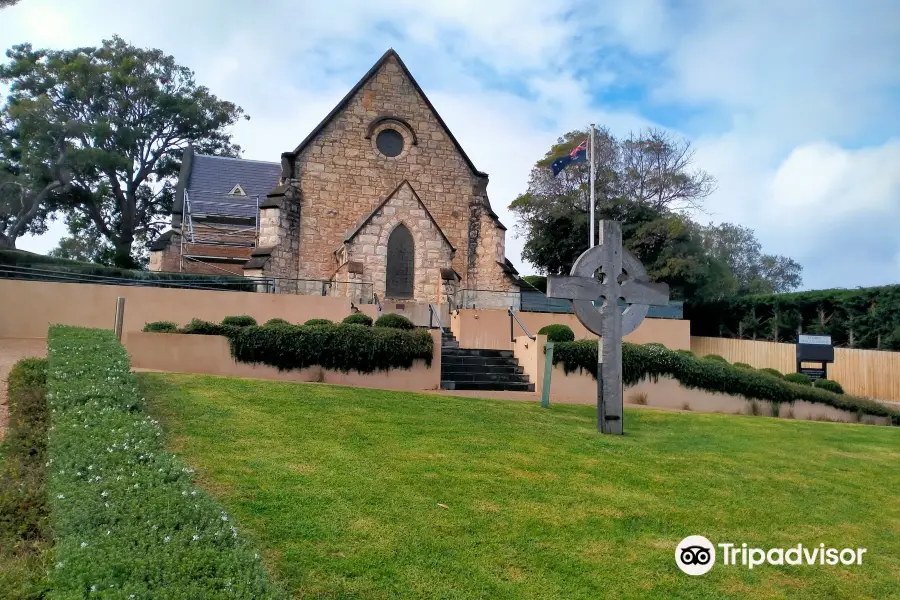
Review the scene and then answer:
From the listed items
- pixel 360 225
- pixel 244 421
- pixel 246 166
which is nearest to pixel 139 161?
pixel 246 166

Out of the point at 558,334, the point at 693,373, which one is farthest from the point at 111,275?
the point at 693,373

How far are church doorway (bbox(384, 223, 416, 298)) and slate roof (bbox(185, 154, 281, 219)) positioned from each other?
35.7 feet

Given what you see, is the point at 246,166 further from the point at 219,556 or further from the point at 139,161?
the point at 219,556

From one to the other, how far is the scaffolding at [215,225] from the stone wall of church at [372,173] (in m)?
6.21

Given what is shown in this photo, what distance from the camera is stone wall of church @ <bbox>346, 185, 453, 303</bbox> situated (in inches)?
927

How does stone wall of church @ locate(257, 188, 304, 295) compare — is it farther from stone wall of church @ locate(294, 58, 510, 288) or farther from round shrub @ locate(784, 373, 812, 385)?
round shrub @ locate(784, 373, 812, 385)

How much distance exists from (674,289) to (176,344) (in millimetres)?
25631

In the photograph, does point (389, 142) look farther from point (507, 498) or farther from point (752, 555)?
point (752, 555)

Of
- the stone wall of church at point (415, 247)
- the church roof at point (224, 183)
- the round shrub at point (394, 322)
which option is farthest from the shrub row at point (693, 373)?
the church roof at point (224, 183)

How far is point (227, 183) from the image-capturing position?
35562 millimetres

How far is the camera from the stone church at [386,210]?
78.4 ft

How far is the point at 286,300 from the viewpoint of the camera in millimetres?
20594

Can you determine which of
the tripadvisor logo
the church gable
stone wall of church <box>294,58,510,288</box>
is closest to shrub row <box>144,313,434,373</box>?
the church gable

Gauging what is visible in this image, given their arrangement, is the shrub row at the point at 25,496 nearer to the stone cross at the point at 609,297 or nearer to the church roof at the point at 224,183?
the stone cross at the point at 609,297
